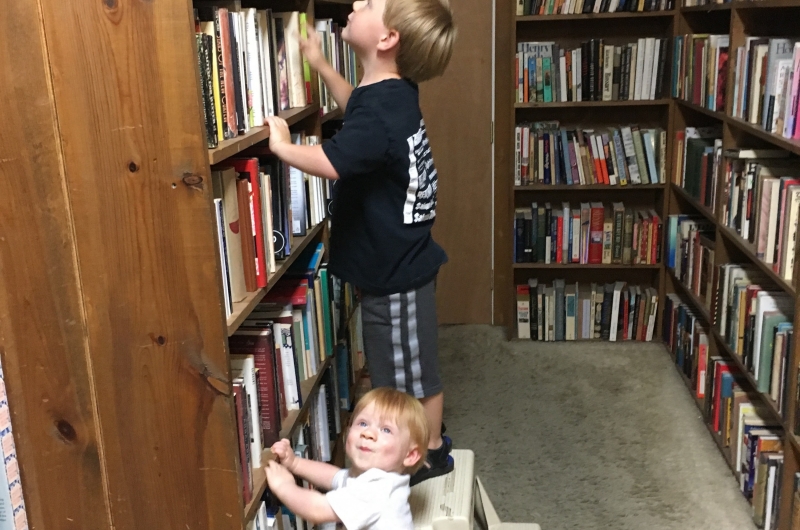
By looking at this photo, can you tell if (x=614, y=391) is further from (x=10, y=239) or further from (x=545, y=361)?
(x=10, y=239)

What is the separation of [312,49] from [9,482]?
45.8 inches

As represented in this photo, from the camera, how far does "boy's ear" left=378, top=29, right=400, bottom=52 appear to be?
5.42 feet

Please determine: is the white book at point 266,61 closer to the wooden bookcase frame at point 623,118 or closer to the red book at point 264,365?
the red book at point 264,365

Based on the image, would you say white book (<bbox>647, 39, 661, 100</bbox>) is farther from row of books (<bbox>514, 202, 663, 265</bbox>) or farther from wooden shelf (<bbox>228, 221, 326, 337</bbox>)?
wooden shelf (<bbox>228, 221, 326, 337</bbox>)

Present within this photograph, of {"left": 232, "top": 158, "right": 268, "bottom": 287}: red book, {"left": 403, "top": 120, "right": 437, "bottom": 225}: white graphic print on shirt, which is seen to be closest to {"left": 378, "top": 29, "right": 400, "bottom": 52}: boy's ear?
{"left": 403, "top": 120, "right": 437, "bottom": 225}: white graphic print on shirt

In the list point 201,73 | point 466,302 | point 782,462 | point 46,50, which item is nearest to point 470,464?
point 782,462

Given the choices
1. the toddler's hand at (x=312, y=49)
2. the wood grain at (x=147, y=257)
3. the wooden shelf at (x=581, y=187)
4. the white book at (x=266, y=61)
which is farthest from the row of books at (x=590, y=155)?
the wood grain at (x=147, y=257)

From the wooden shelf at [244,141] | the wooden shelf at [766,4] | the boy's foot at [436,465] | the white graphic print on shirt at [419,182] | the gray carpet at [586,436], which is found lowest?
the gray carpet at [586,436]

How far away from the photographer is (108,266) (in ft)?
3.91

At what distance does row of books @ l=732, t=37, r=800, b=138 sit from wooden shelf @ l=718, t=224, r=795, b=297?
0.36 meters

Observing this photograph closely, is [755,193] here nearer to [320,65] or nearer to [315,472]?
[320,65]

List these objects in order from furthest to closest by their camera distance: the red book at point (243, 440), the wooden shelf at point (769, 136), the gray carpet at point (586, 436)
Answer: the gray carpet at point (586, 436) → the wooden shelf at point (769, 136) → the red book at point (243, 440)

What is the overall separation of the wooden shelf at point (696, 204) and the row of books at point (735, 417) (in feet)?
1.42

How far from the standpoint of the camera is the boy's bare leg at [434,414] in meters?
1.89
